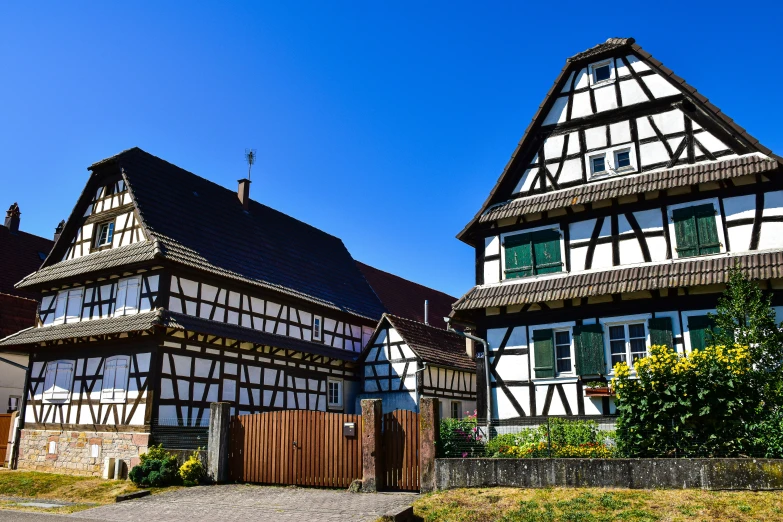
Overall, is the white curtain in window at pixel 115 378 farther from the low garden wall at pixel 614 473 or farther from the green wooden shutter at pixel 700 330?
the green wooden shutter at pixel 700 330

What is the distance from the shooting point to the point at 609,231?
20.4 m

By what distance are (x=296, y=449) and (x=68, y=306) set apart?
14485 millimetres

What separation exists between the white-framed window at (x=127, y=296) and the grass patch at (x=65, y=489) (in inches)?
236

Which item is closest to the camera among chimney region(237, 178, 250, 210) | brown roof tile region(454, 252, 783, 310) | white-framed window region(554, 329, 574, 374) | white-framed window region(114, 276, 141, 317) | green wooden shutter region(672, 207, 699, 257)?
brown roof tile region(454, 252, 783, 310)

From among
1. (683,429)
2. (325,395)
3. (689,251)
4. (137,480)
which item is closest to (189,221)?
(325,395)

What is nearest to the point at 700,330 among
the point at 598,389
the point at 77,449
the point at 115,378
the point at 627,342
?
the point at 627,342

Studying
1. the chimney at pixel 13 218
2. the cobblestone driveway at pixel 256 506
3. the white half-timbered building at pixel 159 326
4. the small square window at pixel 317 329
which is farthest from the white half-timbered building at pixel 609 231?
the chimney at pixel 13 218

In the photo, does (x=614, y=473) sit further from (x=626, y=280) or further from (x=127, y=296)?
(x=127, y=296)

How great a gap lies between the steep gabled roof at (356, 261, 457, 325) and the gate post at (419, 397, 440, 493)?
23738 mm

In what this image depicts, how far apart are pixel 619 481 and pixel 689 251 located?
838 cm

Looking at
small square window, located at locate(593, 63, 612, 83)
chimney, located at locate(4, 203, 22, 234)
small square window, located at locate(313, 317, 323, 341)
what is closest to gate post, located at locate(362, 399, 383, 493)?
small square window, located at locate(593, 63, 612, 83)

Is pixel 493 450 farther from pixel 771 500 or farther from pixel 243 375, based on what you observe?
pixel 243 375

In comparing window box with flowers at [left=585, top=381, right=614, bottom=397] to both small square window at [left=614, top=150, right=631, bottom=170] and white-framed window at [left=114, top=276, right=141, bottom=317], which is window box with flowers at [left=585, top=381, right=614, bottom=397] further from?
white-framed window at [left=114, top=276, right=141, bottom=317]

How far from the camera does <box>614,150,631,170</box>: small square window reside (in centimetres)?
2105
